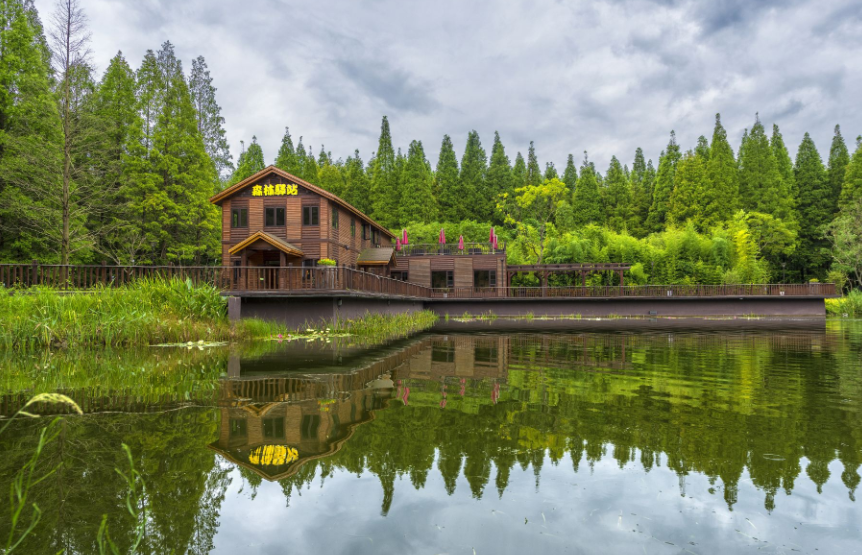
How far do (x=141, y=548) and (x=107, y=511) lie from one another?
0.58 meters

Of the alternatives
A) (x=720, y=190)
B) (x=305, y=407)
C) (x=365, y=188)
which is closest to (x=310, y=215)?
(x=305, y=407)

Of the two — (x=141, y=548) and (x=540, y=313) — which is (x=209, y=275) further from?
(x=540, y=313)

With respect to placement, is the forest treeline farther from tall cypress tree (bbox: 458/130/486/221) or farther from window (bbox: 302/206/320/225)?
window (bbox: 302/206/320/225)

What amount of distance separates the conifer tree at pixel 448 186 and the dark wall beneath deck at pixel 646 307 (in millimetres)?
28528

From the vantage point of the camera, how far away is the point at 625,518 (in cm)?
297

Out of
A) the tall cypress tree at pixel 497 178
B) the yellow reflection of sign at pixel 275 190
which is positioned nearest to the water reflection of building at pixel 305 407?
the yellow reflection of sign at pixel 275 190

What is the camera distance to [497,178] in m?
65.1

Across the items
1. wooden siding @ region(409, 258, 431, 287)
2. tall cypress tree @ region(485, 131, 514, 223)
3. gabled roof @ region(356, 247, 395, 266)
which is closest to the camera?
gabled roof @ region(356, 247, 395, 266)

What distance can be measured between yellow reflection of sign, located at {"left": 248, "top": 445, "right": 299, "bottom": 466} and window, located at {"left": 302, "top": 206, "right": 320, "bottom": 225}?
23486mm

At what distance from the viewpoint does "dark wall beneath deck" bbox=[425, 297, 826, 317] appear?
109 feet

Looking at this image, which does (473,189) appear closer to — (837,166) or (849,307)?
(849,307)

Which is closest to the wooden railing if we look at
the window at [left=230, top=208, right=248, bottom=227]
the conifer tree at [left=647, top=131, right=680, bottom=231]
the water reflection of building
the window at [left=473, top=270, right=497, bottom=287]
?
the window at [left=473, top=270, right=497, bottom=287]

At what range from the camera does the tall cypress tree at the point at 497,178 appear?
6397 centimetres

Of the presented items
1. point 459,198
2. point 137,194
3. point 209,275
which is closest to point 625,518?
point 209,275
